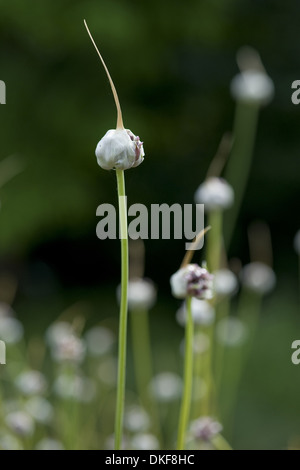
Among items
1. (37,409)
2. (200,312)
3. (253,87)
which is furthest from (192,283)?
(253,87)

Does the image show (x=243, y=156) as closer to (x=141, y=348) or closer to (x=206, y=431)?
(x=141, y=348)

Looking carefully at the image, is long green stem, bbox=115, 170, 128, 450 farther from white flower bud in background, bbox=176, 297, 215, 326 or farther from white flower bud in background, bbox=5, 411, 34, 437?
white flower bud in background, bbox=176, 297, 215, 326

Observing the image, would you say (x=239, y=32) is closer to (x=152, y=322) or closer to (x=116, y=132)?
(x=152, y=322)

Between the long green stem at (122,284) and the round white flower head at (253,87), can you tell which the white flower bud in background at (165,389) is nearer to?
the round white flower head at (253,87)

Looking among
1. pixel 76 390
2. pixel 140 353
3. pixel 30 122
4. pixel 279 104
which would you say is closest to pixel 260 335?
pixel 140 353

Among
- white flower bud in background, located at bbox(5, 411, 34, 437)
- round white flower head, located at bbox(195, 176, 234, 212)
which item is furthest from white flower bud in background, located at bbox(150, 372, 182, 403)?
white flower bud in background, located at bbox(5, 411, 34, 437)

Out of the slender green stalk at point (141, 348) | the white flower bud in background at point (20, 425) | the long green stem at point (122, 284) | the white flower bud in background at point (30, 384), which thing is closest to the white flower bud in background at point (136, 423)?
the white flower bud in background at point (30, 384)
